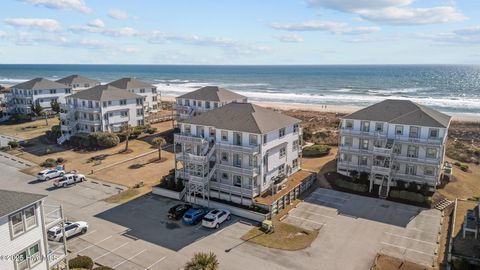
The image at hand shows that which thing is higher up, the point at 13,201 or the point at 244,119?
the point at 244,119

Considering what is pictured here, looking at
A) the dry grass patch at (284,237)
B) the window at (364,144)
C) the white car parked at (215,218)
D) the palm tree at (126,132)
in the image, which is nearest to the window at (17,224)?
the white car parked at (215,218)

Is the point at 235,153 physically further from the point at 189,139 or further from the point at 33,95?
the point at 33,95

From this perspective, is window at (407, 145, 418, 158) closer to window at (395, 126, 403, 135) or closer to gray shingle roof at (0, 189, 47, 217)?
window at (395, 126, 403, 135)

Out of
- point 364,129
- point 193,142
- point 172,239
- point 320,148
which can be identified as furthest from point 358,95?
point 172,239

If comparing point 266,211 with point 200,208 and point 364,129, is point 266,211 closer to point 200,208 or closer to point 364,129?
point 200,208

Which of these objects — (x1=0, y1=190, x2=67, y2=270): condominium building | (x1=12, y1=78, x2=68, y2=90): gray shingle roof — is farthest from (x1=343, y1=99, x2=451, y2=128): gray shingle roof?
(x1=12, y1=78, x2=68, y2=90): gray shingle roof

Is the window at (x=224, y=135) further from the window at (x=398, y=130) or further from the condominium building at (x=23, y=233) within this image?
the condominium building at (x=23, y=233)

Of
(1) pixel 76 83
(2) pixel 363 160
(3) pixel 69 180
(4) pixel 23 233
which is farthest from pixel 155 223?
(1) pixel 76 83
